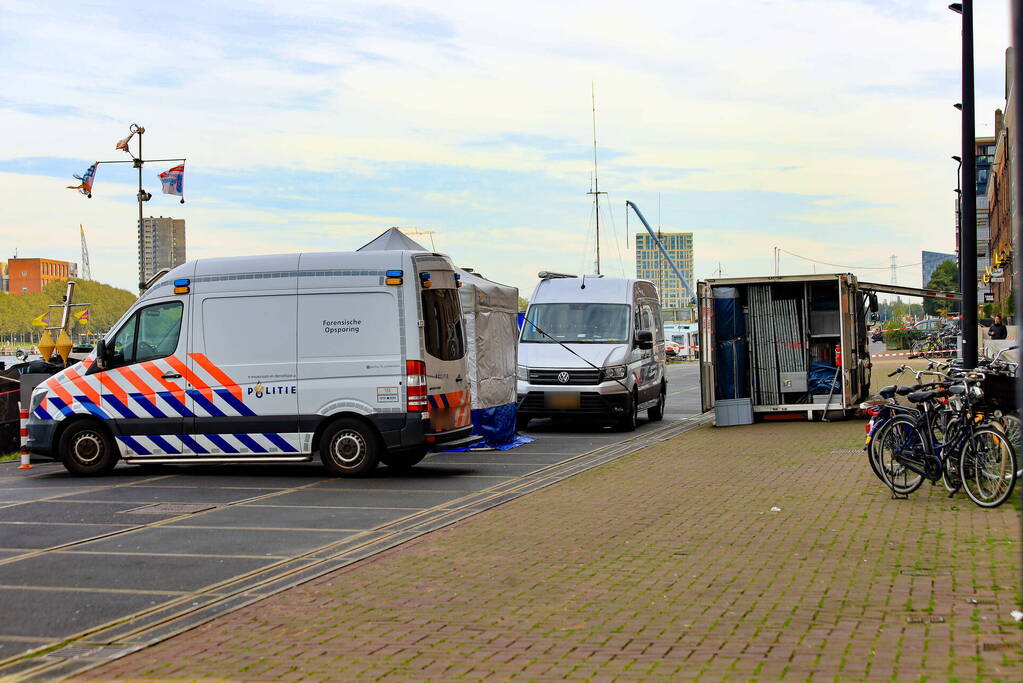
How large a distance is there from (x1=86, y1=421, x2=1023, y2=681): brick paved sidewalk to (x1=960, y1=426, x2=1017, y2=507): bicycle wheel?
20 centimetres

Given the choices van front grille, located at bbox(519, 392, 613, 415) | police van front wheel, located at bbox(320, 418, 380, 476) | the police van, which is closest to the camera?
the police van

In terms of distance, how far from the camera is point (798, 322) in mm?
21344

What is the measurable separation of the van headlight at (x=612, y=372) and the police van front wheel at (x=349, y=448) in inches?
267

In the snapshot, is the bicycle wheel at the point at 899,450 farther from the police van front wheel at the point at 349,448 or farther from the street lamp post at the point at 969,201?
the police van front wheel at the point at 349,448

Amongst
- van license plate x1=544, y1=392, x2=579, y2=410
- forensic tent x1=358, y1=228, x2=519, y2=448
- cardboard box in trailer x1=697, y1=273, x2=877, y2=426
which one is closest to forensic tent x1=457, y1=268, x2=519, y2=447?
forensic tent x1=358, y1=228, x2=519, y2=448

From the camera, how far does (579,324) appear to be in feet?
67.9

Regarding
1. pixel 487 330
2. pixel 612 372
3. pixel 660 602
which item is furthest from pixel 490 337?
pixel 660 602

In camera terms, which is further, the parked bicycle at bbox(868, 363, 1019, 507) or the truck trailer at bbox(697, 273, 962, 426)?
the truck trailer at bbox(697, 273, 962, 426)

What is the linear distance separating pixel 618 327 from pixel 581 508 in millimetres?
9920

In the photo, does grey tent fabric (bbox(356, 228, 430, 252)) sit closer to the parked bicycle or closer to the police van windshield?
the police van windshield

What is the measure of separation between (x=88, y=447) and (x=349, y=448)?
336 cm

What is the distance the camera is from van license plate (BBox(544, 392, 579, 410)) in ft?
64.3

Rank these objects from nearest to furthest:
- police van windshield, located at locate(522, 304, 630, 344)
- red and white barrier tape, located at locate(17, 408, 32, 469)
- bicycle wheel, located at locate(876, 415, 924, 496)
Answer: bicycle wheel, located at locate(876, 415, 924, 496) < red and white barrier tape, located at locate(17, 408, 32, 469) < police van windshield, located at locate(522, 304, 630, 344)

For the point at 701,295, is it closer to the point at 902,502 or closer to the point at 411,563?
the point at 902,502
